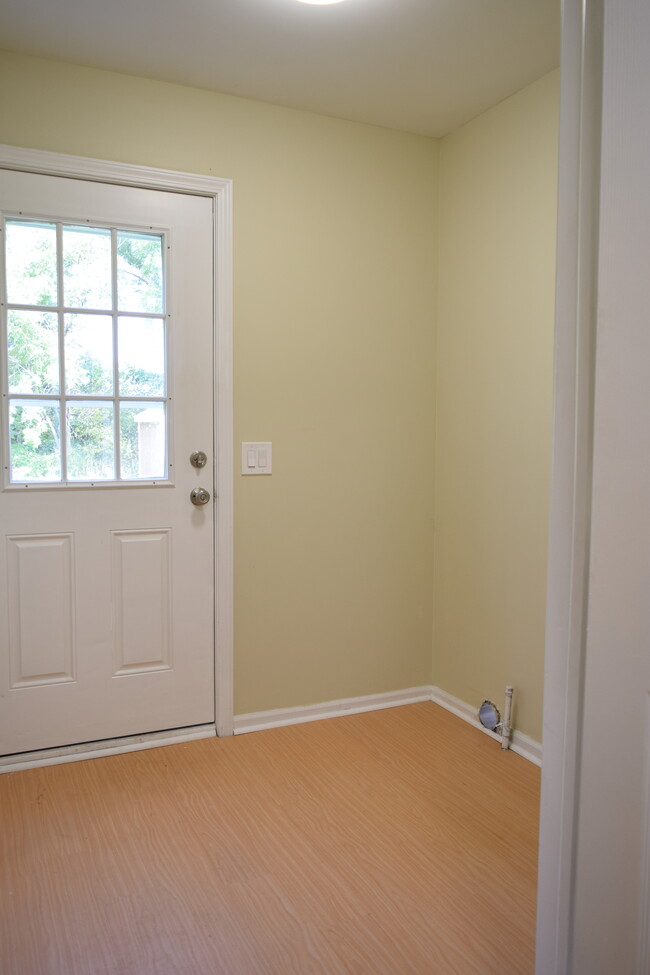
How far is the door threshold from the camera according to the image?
8.09ft

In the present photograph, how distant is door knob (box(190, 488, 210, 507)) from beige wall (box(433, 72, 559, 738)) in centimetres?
102

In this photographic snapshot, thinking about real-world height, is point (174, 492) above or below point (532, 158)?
below

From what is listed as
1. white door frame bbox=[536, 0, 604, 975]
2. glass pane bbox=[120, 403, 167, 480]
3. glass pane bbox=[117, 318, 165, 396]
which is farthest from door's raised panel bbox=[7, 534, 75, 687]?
white door frame bbox=[536, 0, 604, 975]

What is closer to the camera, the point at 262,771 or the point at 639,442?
the point at 639,442

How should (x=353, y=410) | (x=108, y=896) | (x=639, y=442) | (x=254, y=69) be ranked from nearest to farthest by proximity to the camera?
(x=639, y=442) → (x=108, y=896) → (x=254, y=69) → (x=353, y=410)

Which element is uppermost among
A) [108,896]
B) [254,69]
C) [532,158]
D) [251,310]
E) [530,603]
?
[254,69]

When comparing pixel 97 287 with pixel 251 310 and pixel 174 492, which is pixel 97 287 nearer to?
pixel 251 310

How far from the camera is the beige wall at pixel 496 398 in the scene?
2506mm

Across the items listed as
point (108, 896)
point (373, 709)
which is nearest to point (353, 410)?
point (373, 709)

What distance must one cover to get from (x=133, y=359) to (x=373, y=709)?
170 centimetres

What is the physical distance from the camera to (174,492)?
265 cm

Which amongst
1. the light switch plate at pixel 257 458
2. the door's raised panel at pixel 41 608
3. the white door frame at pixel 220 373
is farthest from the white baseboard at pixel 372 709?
the light switch plate at pixel 257 458

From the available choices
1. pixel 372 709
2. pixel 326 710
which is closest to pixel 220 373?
pixel 326 710

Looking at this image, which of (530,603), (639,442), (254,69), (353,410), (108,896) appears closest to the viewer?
(639,442)
